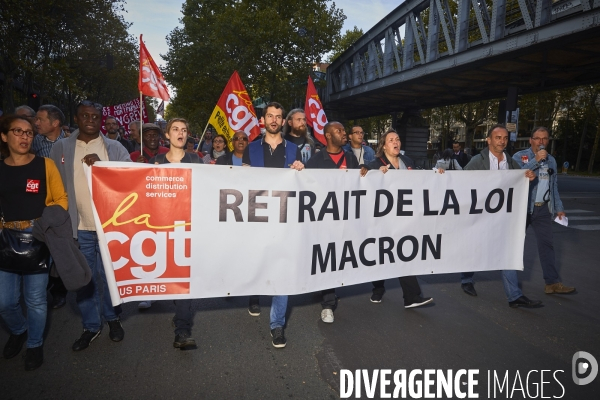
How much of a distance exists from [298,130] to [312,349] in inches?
104

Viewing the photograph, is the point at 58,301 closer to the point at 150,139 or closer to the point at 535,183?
the point at 150,139

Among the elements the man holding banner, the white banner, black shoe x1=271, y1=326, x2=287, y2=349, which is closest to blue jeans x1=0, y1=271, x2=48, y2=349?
the white banner

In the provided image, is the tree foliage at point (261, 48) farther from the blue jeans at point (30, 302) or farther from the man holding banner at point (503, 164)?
the blue jeans at point (30, 302)

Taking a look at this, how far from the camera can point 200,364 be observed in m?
3.33

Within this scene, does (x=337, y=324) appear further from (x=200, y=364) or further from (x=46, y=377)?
(x=46, y=377)

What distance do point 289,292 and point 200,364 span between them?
909 mm

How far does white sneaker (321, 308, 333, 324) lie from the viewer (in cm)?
423

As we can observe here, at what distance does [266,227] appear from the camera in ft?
12.3

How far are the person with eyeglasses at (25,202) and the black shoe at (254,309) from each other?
1830mm

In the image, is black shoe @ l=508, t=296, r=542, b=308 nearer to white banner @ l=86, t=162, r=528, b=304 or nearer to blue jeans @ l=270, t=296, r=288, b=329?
white banner @ l=86, t=162, r=528, b=304

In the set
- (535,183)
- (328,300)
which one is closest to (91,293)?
(328,300)

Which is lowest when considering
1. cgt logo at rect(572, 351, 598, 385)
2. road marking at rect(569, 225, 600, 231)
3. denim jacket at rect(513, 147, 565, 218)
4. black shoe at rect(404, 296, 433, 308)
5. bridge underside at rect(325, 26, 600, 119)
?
road marking at rect(569, 225, 600, 231)

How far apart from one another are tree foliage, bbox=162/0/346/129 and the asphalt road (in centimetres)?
2737

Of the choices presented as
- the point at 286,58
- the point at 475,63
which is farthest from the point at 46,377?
the point at 286,58
